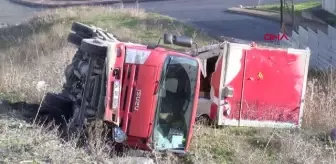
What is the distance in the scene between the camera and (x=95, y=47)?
9.34 metres

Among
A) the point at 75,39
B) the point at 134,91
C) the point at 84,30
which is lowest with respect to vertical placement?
the point at 134,91

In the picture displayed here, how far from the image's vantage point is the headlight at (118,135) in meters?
9.19

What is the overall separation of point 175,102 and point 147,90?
506mm

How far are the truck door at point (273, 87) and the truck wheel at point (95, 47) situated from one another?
2.97 meters

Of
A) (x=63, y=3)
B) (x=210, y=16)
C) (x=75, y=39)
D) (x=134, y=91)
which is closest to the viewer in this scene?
A: (x=134, y=91)

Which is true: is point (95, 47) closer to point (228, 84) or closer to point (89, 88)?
point (89, 88)

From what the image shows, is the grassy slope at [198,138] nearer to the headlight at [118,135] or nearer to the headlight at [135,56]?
the headlight at [118,135]

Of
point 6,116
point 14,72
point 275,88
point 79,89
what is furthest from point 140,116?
point 14,72

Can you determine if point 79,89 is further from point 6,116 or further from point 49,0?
point 49,0

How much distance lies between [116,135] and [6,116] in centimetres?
165

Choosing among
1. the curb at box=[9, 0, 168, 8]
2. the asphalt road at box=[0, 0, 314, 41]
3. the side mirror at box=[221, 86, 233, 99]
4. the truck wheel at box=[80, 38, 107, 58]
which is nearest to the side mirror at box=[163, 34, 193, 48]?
the truck wheel at box=[80, 38, 107, 58]

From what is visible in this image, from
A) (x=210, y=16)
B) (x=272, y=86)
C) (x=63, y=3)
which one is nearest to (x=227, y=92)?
(x=272, y=86)

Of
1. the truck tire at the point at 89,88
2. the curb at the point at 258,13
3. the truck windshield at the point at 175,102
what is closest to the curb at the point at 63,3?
the curb at the point at 258,13

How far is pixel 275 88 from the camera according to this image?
11.8m
